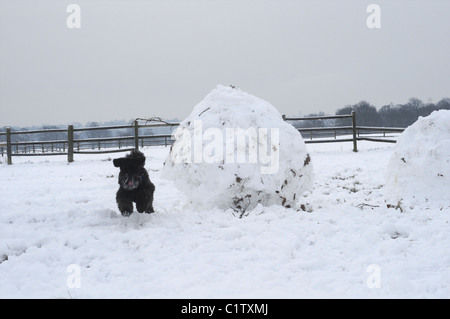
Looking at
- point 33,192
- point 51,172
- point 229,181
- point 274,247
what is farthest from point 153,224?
point 51,172

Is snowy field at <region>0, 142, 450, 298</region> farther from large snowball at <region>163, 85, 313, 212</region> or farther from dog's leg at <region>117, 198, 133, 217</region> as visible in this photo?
large snowball at <region>163, 85, 313, 212</region>

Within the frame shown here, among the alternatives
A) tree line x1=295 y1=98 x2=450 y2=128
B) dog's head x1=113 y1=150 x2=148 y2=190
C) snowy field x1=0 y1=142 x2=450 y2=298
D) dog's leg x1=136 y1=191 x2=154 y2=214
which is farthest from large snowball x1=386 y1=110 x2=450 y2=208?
tree line x1=295 y1=98 x2=450 y2=128

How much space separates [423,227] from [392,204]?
143 cm

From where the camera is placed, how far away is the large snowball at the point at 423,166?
5910 millimetres

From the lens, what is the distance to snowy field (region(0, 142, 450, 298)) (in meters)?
3.50

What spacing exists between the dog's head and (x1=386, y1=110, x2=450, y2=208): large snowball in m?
4.26

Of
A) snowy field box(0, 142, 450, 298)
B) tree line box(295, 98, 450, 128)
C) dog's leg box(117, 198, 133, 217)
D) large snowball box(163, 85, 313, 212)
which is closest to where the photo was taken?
snowy field box(0, 142, 450, 298)

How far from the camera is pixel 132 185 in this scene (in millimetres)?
5629

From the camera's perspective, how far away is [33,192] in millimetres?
8320

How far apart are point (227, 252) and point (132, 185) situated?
206 centimetres

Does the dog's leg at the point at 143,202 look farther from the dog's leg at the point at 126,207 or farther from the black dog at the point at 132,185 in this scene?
the dog's leg at the point at 126,207

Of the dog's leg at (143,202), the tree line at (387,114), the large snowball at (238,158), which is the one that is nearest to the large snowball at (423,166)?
the large snowball at (238,158)

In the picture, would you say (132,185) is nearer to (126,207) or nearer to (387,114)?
(126,207)

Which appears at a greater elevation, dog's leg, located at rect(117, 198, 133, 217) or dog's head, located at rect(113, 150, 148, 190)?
dog's head, located at rect(113, 150, 148, 190)
